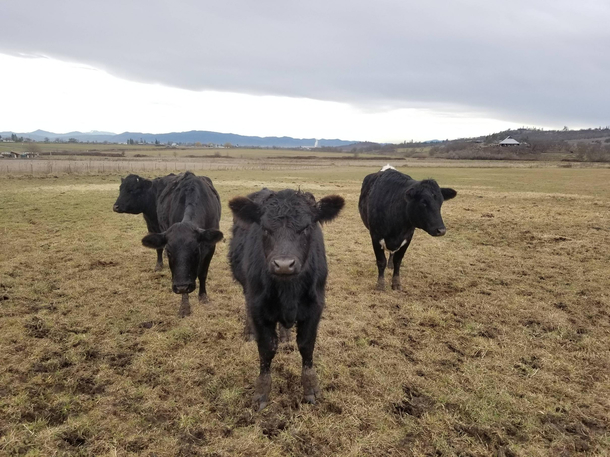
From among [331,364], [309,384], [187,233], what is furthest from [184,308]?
[309,384]

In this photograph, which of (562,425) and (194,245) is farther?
(194,245)

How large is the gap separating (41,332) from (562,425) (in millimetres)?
6697

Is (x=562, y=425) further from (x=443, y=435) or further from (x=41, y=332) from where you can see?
(x=41, y=332)

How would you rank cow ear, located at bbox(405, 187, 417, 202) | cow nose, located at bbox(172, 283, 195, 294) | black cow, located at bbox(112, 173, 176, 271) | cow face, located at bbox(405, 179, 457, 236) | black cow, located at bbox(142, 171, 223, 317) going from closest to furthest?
cow nose, located at bbox(172, 283, 195, 294), black cow, located at bbox(142, 171, 223, 317), cow face, located at bbox(405, 179, 457, 236), cow ear, located at bbox(405, 187, 417, 202), black cow, located at bbox(112, 173, 176, 271)

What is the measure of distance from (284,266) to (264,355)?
1362 mm

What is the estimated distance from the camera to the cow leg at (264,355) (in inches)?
151

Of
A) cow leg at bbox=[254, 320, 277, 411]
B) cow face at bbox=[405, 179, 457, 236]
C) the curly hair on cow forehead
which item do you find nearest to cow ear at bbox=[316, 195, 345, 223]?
the curly hair on cow forehead

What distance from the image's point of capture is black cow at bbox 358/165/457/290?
6727mm

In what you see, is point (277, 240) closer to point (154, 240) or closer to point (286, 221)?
point (286, 221)

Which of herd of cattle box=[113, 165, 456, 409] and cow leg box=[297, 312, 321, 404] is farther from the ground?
herd of cattle box=[113, 165, 456, 409]

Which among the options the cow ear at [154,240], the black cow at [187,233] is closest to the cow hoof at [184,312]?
the black cow at [187,233]

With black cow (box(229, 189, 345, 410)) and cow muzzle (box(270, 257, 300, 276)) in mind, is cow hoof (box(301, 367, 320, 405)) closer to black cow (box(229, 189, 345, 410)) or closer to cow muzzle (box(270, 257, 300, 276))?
black cow (box(229, 189, 345, 410))

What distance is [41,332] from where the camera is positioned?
516 centimetres

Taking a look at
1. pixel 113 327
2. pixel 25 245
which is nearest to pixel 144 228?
pixel 25 245
